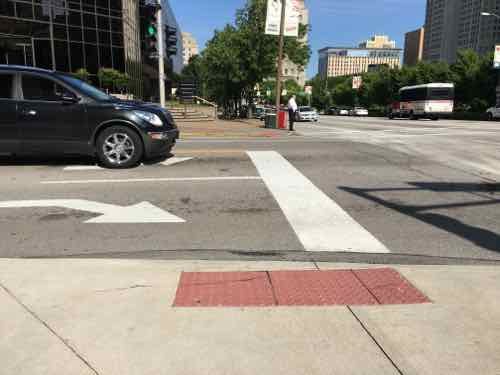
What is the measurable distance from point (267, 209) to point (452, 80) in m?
57.4

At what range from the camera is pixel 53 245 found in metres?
4.35

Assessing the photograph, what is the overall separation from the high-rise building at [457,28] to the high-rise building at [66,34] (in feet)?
384

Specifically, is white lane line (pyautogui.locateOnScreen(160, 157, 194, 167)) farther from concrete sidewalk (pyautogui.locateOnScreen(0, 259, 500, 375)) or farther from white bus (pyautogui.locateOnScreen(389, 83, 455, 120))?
white bus (pyautogui.locateOnScreen(389, 83, 455, 120))

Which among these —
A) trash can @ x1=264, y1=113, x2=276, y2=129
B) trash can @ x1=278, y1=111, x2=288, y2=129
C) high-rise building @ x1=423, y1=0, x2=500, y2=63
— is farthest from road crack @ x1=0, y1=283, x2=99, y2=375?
high-rise building @ x1=423, y1=0, x2=500, y2=63

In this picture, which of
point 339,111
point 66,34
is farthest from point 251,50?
point 339,111

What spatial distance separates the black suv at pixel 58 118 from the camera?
802 centimetres

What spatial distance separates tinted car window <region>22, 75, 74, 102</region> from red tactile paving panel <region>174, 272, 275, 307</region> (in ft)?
19.8

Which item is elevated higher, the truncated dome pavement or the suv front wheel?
the suv front wheel

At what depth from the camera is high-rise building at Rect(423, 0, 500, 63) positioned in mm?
128750

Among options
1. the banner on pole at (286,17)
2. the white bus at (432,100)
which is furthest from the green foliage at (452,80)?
the banner on pole at (286,17)

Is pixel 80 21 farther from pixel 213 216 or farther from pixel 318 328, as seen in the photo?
pixel 318 328

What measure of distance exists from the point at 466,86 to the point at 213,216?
57.2 meters

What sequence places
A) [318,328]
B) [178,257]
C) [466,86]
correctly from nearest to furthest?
[318,328] < [178,257] < [466,86]

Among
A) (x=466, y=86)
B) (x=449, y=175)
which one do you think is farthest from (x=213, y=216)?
(x=466, y=86)
